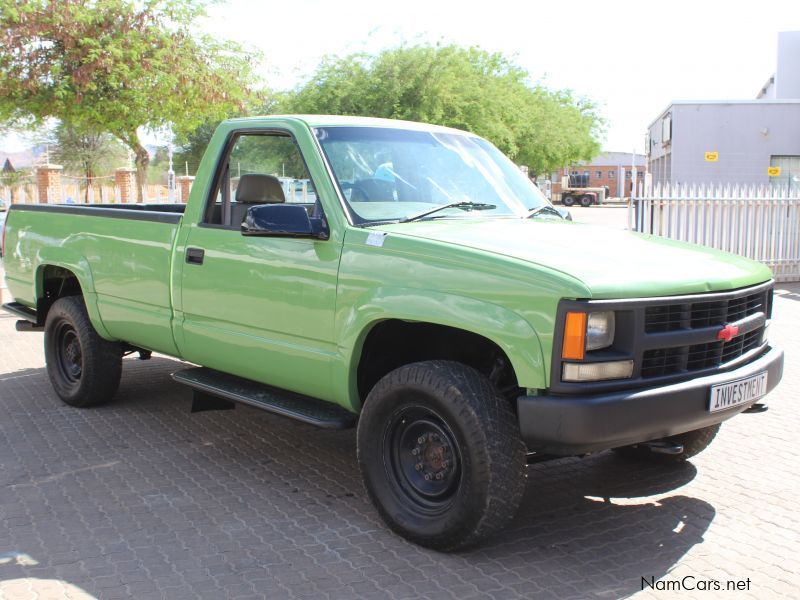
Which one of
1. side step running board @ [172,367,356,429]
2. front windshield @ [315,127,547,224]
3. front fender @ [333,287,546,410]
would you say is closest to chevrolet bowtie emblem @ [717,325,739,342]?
front fender @ [333,287,546,410]

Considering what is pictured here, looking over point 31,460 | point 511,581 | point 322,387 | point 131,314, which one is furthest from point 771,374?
point 31,460

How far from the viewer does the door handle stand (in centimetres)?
536

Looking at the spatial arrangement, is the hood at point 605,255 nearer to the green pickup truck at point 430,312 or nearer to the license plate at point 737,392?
the green pickup truck at point 430,312

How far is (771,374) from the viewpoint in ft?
14.8

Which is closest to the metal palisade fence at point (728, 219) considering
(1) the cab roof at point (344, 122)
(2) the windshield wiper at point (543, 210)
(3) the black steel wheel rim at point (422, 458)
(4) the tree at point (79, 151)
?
(2) the windshield wiper at point (543, 210)

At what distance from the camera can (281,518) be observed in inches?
183

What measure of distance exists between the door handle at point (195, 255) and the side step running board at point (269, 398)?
28.5 inches

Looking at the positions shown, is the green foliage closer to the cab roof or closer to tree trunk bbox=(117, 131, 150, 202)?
tree trunk bbox=(117, 131, 150, 202)

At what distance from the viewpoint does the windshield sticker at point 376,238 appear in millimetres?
4328

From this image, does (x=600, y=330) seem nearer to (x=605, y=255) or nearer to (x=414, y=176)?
(x=605, y=255)

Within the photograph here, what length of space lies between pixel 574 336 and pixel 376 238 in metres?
1.22

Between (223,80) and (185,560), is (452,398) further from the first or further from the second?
(223,80)

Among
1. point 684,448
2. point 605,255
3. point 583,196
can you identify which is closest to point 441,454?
point 605,255

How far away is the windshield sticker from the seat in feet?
4.37
